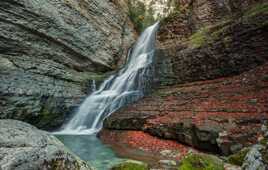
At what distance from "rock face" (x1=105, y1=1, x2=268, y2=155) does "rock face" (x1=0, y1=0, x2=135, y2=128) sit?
3.68 metres

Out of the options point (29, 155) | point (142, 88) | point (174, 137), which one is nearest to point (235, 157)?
point (174, 137)

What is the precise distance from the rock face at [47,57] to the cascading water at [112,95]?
2.68ft

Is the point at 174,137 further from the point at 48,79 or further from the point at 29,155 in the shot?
the point at 48,79

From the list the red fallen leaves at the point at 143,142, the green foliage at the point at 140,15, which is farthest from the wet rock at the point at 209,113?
the green foliage at the point at 140,15

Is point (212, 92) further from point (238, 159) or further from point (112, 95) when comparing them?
point (112, 95)

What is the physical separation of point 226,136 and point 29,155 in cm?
507

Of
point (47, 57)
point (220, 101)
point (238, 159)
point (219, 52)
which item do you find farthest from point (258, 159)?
point (47, 57)

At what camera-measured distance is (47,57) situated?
42.6 ft

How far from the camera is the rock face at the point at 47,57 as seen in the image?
1120cm

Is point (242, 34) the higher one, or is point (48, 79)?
point (242, 34)

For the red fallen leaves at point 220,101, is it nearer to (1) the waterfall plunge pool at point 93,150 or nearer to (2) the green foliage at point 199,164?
(1) the waterfall plunge pool at point 93,150

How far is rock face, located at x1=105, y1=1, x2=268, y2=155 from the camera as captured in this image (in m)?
6.62

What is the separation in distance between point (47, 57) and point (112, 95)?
4407 millimetres

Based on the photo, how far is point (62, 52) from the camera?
1379 cm
